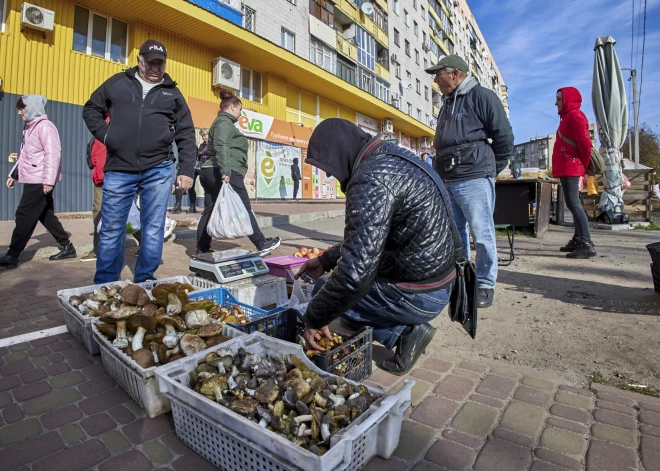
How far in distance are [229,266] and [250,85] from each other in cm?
1746

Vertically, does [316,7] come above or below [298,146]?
above

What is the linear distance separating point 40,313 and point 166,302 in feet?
5.78

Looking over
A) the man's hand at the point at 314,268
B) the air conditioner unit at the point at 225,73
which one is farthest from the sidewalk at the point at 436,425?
the air conditioner unit at the point at 225,73

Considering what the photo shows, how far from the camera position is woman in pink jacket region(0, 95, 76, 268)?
488 cm

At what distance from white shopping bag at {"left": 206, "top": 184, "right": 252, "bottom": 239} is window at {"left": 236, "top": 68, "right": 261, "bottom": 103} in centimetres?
1489

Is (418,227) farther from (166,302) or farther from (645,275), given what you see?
(645,275)

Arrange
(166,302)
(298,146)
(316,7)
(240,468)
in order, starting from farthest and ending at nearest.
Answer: (316,7)
(298,146)
(166,302)
(240,468)

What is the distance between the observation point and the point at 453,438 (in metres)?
1.77

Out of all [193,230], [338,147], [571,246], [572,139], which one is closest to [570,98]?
[572,139]

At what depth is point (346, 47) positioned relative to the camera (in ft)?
85.0

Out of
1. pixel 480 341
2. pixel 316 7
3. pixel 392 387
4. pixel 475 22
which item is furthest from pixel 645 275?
pixel 475 22

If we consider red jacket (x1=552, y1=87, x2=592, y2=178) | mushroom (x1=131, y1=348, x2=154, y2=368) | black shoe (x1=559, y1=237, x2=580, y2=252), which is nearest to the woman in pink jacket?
mushroom (x1=131, y1=348, x2=154, y2=368)

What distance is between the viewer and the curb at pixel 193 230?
5.55 m

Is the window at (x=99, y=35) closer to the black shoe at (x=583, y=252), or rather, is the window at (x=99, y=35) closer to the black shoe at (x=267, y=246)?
the black shoe at (x=267, y=246)
